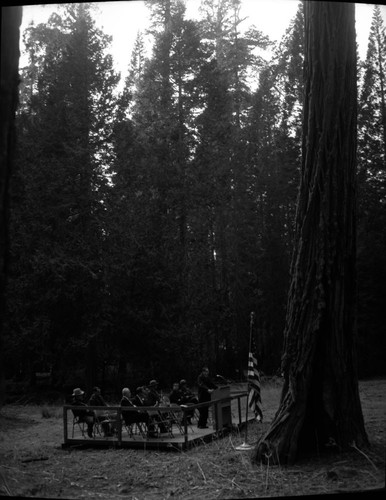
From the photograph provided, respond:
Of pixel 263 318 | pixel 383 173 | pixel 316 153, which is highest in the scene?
pixel 383 173

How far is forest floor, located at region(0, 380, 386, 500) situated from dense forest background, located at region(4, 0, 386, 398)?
11385 mm

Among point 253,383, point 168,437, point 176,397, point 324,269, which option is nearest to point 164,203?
point 176,397

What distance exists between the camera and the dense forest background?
23.2 m

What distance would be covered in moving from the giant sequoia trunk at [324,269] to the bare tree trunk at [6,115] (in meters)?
4.50

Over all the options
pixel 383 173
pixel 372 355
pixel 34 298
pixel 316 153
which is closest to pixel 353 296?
pixel 316 153

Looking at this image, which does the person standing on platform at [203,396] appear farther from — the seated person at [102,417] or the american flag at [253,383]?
the american flag at [253,383]

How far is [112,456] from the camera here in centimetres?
1075

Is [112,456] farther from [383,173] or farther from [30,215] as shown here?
[383,173]

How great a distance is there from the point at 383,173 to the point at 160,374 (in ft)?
55.6

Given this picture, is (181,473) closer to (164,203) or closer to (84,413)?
(84,413)

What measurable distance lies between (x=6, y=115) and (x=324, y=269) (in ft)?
16.4

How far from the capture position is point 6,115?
184 inches

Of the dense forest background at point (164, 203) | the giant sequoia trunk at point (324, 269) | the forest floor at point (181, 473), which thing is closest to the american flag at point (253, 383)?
the forest floor at point (181, 473)

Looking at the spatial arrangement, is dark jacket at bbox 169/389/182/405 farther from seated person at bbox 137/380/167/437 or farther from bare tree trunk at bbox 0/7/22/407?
bare tree trunk at bbox 0/7/22/407
